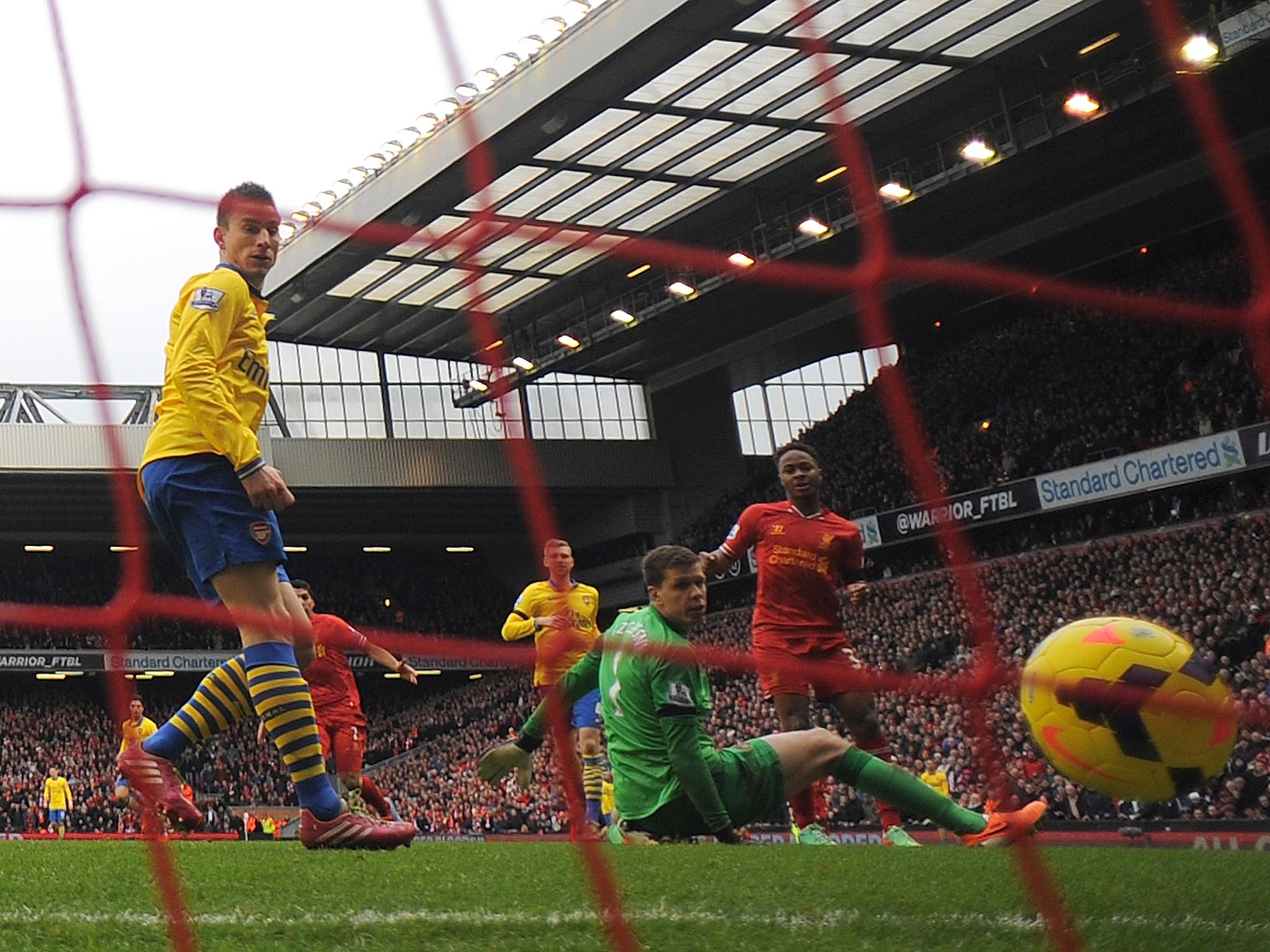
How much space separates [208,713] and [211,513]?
81 centimetres

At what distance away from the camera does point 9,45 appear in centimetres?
324

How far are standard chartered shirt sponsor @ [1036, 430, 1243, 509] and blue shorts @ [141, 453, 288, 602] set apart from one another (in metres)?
16.7

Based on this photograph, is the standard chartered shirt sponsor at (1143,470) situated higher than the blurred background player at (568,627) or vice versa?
the standard chartered shirt sponsor at (1143,470)

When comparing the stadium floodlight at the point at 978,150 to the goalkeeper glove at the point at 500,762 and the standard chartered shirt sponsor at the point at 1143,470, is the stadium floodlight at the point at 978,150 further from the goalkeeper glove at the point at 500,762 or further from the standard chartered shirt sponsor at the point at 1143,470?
the goalkeeper glove at the point at 500,762

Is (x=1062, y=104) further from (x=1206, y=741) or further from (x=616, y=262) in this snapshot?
(x=1206, y=741)

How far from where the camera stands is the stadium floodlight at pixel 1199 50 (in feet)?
52.9

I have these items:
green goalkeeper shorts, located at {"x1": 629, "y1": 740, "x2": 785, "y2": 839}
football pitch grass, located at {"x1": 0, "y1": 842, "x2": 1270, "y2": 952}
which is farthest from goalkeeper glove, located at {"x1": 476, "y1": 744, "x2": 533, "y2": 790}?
green goalkeeper shorts, located at {"x1": 629, "y1": 740, "x2": 785, "y2": 839}

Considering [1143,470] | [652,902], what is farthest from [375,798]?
[1143,470]

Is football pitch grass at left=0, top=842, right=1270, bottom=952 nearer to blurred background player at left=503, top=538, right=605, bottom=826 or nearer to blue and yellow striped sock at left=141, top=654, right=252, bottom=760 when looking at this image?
blue and yellow striped sock at left=141, top=654, right=252, bottom=760

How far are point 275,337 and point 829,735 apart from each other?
1075 inches

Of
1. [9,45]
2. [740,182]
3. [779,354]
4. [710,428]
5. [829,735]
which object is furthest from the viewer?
[710,428]

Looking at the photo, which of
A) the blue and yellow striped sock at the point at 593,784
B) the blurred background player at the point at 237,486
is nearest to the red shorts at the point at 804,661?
the blurred background player at the point at 237,486

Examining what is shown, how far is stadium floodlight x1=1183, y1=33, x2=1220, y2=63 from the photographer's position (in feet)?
52.9

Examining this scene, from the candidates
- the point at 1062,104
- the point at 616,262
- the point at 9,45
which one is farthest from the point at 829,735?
the point at 616,262
